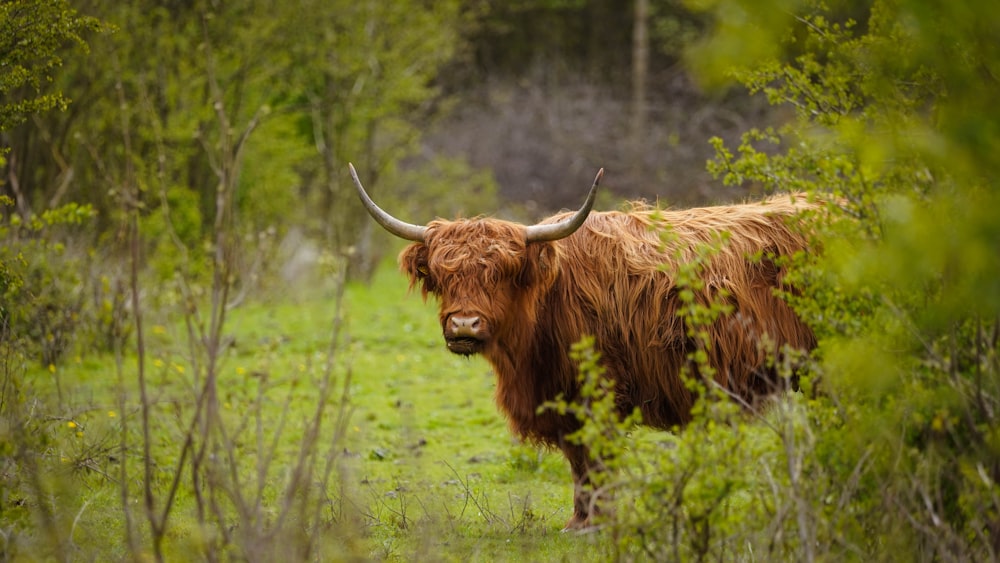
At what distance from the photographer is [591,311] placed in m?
5.80

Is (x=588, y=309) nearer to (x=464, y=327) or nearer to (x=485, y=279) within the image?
(x=485, y=279)

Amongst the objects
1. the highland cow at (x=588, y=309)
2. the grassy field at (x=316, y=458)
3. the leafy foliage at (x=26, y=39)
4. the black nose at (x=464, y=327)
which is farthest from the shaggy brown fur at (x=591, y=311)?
the leafy foliage at (x=26, y=39)

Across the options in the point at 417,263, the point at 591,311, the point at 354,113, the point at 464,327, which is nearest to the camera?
the point at 464,327

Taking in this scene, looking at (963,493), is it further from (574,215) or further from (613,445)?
(574,215)

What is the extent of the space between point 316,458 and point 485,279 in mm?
1894

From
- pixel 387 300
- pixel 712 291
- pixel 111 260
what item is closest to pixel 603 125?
pixel 387 300

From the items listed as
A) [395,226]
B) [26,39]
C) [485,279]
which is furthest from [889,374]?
[26,39]

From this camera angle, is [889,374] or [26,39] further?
[26,39]

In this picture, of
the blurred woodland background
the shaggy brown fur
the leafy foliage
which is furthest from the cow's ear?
the leafy foliage

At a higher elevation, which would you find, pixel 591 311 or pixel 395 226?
pixel 395 226

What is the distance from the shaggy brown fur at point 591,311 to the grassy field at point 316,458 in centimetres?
63

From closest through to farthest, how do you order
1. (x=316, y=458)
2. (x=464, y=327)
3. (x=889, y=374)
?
(x=889, y=374) → (x=464, y=327) → (x=316, y=458)

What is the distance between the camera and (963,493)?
367cm

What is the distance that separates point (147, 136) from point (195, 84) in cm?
163
